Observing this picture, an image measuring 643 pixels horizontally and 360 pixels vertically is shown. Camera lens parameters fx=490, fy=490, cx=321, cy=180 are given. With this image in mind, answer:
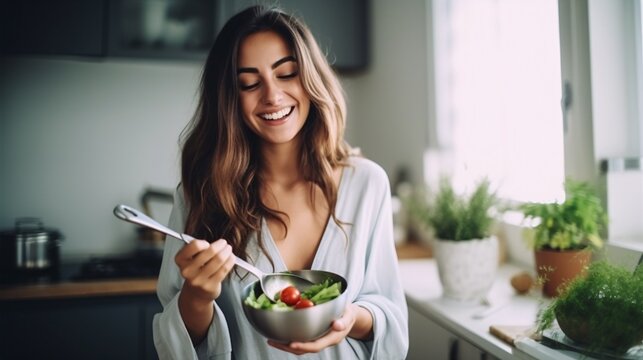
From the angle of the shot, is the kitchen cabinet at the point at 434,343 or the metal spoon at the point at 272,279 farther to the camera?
the kitchen cabinet at the point at 434,343

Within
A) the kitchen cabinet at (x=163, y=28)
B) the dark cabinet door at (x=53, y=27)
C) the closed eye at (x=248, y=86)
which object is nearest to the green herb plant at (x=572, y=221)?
the closed eye at (x=248, y=86)

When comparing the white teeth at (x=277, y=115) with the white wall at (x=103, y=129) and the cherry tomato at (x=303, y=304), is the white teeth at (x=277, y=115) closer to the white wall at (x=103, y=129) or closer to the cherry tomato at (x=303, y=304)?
the cherry tomato at (x=303, y=304)

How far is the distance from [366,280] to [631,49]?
0.91 m

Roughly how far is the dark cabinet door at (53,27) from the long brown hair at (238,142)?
1.14 m

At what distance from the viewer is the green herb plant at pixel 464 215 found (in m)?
1.34

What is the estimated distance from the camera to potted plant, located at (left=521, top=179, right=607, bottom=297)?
119 cm

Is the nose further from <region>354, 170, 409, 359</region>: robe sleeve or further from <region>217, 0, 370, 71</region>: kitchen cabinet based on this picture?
<region>217, 0, 370, 71</region>: kitchen cabinet

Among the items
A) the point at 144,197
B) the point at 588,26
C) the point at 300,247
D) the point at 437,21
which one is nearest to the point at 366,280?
the point at 300,247

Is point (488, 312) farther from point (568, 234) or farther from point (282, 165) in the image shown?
point (282, 165)

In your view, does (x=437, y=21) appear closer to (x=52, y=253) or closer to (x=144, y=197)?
(x=144, y=197)

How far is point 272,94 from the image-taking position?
3.56 feet

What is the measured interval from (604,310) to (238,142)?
84 centimetres

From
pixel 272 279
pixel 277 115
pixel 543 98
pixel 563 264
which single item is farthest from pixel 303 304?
pixel 543 98

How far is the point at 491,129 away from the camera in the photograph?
70.4 inches
